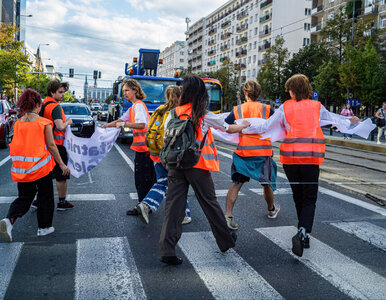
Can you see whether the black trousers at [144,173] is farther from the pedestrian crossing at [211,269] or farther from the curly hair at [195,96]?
the curly hair at [195,96]

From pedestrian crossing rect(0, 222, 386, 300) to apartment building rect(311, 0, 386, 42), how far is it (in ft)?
130

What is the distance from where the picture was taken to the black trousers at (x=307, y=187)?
14.7ft

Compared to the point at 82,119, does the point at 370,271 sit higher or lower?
lower

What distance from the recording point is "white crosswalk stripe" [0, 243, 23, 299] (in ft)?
11.5

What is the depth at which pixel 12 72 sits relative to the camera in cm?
4172

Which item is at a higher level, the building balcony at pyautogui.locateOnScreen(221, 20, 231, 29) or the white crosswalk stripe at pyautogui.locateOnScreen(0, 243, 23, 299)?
the building balcony at pyautogui.locateOnScreen(221, 20, 231, 29)

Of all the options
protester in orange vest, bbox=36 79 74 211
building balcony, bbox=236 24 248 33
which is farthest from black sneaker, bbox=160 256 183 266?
building balcony, bbox=236 24 248 33

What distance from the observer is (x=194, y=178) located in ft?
13.1

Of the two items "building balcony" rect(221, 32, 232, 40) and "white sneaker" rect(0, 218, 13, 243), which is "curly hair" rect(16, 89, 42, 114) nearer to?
"white sneaker" rect(0, 218, 13, 243)

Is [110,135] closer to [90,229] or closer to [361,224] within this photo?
[90,229]

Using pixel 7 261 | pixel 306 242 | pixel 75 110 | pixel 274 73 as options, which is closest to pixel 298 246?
pixel 306 242

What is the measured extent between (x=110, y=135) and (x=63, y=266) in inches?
109

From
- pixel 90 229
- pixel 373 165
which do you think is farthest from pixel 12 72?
pixel 90 229

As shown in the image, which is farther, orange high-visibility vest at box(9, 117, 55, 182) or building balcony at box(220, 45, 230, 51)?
building balcony at box(220, 45, 230, 51)
